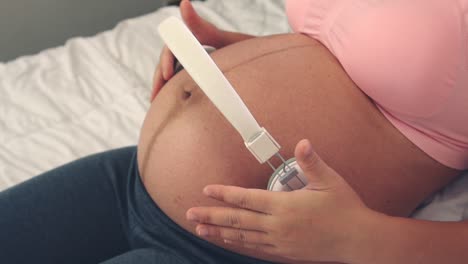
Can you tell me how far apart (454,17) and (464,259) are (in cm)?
26

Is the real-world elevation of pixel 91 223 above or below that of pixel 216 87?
below

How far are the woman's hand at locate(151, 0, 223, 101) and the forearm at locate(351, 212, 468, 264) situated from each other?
14.7 inches

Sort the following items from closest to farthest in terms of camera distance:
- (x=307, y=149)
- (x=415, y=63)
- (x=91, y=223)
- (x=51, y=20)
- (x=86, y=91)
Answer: (x=307, y=149) < (x=415, y=63) < (x=91, y=223) < (x=86, y=91) < (x=51, y=20)

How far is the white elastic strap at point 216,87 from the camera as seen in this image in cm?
49

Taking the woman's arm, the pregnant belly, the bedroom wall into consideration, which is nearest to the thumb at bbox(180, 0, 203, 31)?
the pregnant belly

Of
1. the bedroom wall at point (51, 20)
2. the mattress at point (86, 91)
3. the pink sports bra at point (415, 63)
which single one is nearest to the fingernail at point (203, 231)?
the pink sports bra at point (415, 63)

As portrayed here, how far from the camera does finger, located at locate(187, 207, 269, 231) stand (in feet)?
1.69

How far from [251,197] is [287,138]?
0.39 ft

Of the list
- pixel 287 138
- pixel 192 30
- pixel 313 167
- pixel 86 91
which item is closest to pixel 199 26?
pixel 192 30

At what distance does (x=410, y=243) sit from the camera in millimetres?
525

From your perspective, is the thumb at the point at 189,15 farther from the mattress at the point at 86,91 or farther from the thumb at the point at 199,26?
the mattress at the point at 86,91

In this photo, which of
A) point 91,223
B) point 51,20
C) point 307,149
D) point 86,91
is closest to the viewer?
point 307,149

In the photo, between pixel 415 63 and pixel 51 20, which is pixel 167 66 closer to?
pixel 415 63

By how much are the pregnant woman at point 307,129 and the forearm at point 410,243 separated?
0.04ft
